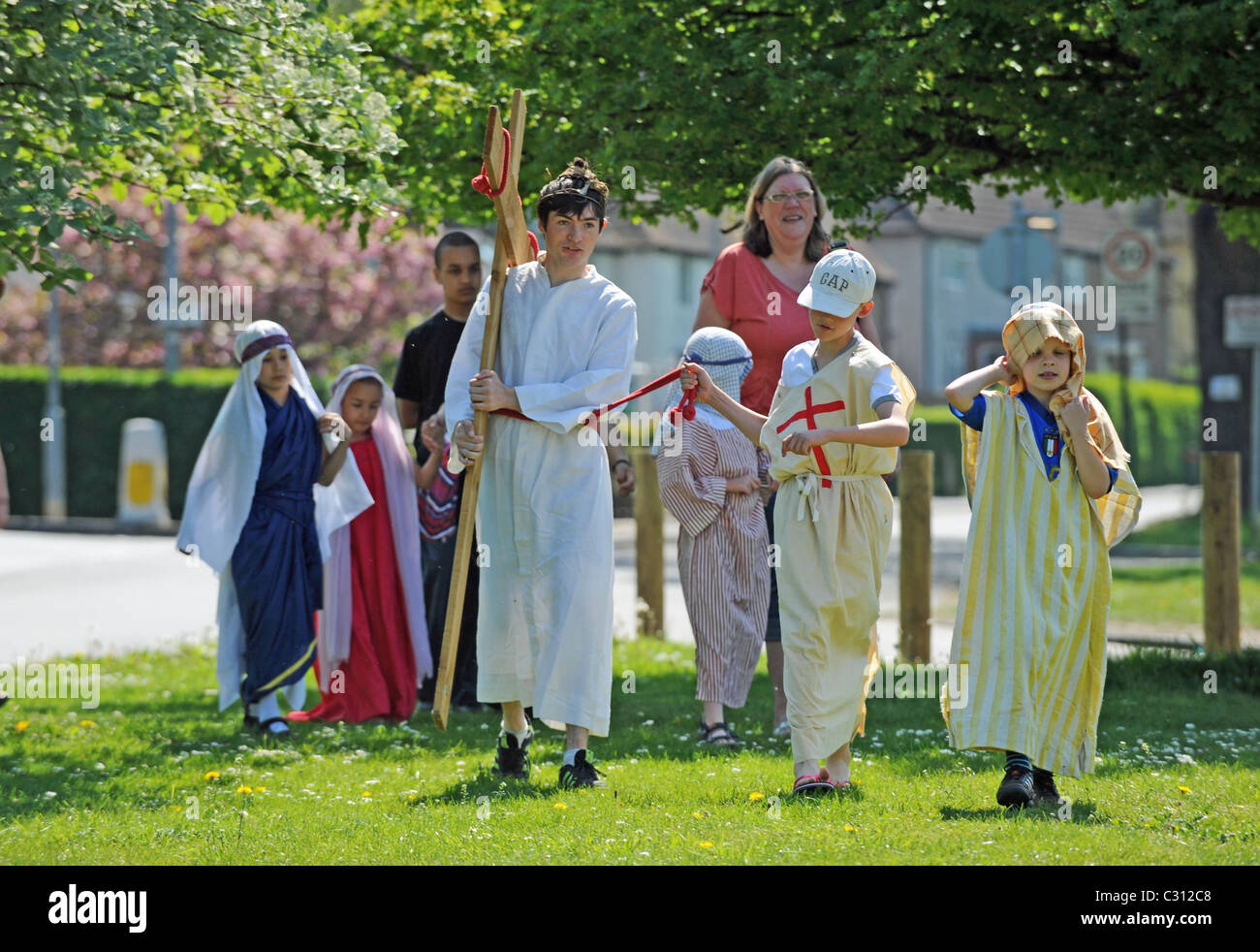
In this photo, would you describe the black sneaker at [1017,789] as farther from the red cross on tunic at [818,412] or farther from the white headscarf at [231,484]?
the white headscarf at [231,484]

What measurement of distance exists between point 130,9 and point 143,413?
21.1 m

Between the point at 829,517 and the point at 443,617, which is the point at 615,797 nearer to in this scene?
the point at 829,517

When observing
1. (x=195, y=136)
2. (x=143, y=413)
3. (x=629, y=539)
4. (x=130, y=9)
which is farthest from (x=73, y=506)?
(x=130, y=9)

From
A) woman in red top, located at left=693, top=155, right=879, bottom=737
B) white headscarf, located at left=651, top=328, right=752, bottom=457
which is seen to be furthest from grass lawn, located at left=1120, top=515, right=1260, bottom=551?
white headscarf, located at left=651, top=328, right=752, bottom=457

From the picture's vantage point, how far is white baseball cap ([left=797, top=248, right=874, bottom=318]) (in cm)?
607

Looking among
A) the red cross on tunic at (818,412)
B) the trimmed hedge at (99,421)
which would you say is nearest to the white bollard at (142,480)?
the trimmed hedge at (99,421)

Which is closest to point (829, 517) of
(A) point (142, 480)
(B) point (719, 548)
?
(B) point (719, 548)

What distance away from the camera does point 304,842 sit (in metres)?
5.51

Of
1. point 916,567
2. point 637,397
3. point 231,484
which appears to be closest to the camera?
point 637,397

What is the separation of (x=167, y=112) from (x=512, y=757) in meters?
3.43

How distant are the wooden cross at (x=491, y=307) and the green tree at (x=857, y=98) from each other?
2.30 metres

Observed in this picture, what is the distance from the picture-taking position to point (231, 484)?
8.35m

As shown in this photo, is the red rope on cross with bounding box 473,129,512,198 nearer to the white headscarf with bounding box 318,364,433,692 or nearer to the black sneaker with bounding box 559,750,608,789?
the black sneaker with bounding box 559,750,608,789
